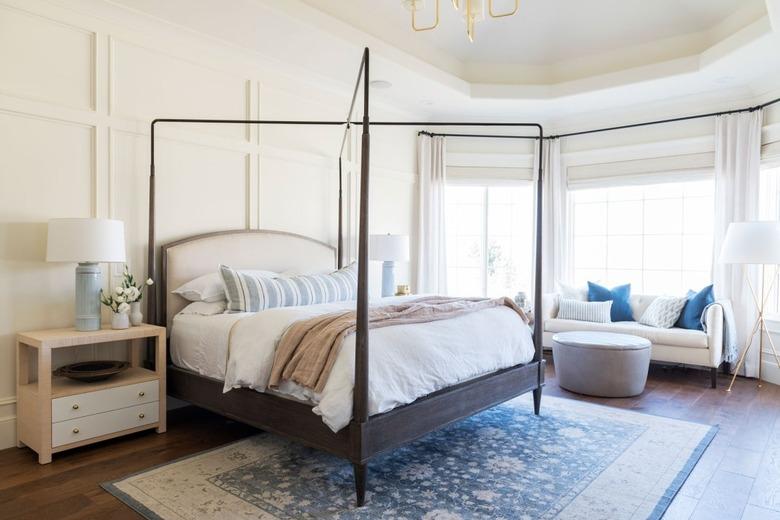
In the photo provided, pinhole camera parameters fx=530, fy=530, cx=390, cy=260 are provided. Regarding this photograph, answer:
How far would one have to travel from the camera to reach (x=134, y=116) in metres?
3.62

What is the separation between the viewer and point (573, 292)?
18.7 feet

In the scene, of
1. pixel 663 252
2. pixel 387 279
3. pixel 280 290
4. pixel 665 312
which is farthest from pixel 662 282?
pixel 280 290

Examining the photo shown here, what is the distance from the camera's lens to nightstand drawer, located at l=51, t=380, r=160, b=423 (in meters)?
2.84

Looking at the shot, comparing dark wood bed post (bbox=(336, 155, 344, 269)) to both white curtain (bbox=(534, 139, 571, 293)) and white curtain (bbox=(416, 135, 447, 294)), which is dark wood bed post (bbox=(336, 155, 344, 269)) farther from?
white curtain (bbox=(534, 139, 571, 293))

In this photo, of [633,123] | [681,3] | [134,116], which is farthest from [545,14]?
[134,116]

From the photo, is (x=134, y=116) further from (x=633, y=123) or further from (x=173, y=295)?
(x=633, y=123)

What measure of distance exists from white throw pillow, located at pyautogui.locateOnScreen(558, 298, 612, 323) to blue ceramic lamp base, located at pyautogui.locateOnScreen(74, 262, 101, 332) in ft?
13.9

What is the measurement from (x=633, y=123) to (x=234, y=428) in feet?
16.9

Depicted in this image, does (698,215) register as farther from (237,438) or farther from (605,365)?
(237,438)

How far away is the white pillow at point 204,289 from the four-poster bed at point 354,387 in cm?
9

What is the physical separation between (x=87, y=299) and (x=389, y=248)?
2.79 metres

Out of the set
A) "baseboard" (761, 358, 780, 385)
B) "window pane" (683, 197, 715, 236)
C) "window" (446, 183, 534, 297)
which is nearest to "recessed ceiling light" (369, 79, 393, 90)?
"window" (446, 183, 534, 297)

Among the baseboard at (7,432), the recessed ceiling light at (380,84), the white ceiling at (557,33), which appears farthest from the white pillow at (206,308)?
the recessed ceiling light at (380,84)

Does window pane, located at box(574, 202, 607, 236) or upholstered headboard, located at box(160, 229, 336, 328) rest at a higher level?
window pane, located at box(574, 202, 607, 236)
